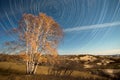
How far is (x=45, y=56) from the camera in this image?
1159 inches

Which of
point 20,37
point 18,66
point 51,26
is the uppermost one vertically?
point 51,26

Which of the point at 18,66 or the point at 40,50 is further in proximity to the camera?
the point at 18,66

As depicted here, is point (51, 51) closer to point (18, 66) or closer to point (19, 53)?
point (19, 53)

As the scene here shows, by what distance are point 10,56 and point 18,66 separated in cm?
1523

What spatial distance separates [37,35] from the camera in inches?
1140

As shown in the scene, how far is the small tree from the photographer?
93.6 ft

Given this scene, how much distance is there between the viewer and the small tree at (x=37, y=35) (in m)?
28.5

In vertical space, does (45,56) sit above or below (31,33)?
below

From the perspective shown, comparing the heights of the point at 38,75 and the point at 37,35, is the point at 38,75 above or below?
below

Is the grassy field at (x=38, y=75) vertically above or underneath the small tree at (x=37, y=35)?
underneath

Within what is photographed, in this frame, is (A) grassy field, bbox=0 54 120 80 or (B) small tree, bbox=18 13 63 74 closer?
(A) grassy field, bbox=0 54 120 80

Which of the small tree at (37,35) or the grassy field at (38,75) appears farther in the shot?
the small tree at (37,35)

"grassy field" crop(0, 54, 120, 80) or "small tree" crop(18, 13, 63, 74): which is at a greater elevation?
"small tree" crop(18, 13, 63, 74)

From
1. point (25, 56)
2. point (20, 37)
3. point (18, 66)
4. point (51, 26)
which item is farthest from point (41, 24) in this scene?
point (18, 66)
